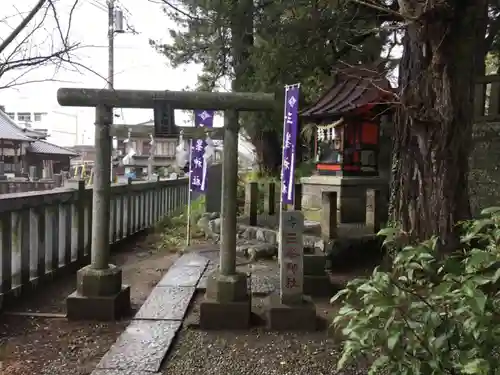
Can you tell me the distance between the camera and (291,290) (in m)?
4.21

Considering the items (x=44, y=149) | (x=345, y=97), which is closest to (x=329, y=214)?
(x=345, y=97)

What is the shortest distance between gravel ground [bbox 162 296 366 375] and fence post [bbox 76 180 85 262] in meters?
2.88

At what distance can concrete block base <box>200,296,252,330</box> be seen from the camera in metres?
4.21

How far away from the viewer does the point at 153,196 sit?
11562mm

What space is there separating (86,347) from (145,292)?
1.97 m

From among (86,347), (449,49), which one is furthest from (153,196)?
(449,49)

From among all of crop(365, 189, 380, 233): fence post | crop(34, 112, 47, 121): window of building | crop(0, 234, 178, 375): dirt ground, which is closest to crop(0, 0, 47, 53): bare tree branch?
crop(0, 234, 178, 375): dirt ground

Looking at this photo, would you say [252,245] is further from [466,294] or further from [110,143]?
[466,294]

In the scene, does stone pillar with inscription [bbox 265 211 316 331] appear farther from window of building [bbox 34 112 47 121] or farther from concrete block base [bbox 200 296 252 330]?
window of building [bbox 34 112 47 121]

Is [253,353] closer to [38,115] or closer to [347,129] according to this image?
[347,129]

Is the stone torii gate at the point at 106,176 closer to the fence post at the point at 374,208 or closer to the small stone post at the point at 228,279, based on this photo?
the small stone post at the point at 228,279

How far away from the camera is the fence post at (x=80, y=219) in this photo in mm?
6383

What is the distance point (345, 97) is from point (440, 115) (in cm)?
519

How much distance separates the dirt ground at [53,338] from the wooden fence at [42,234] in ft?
0.75
